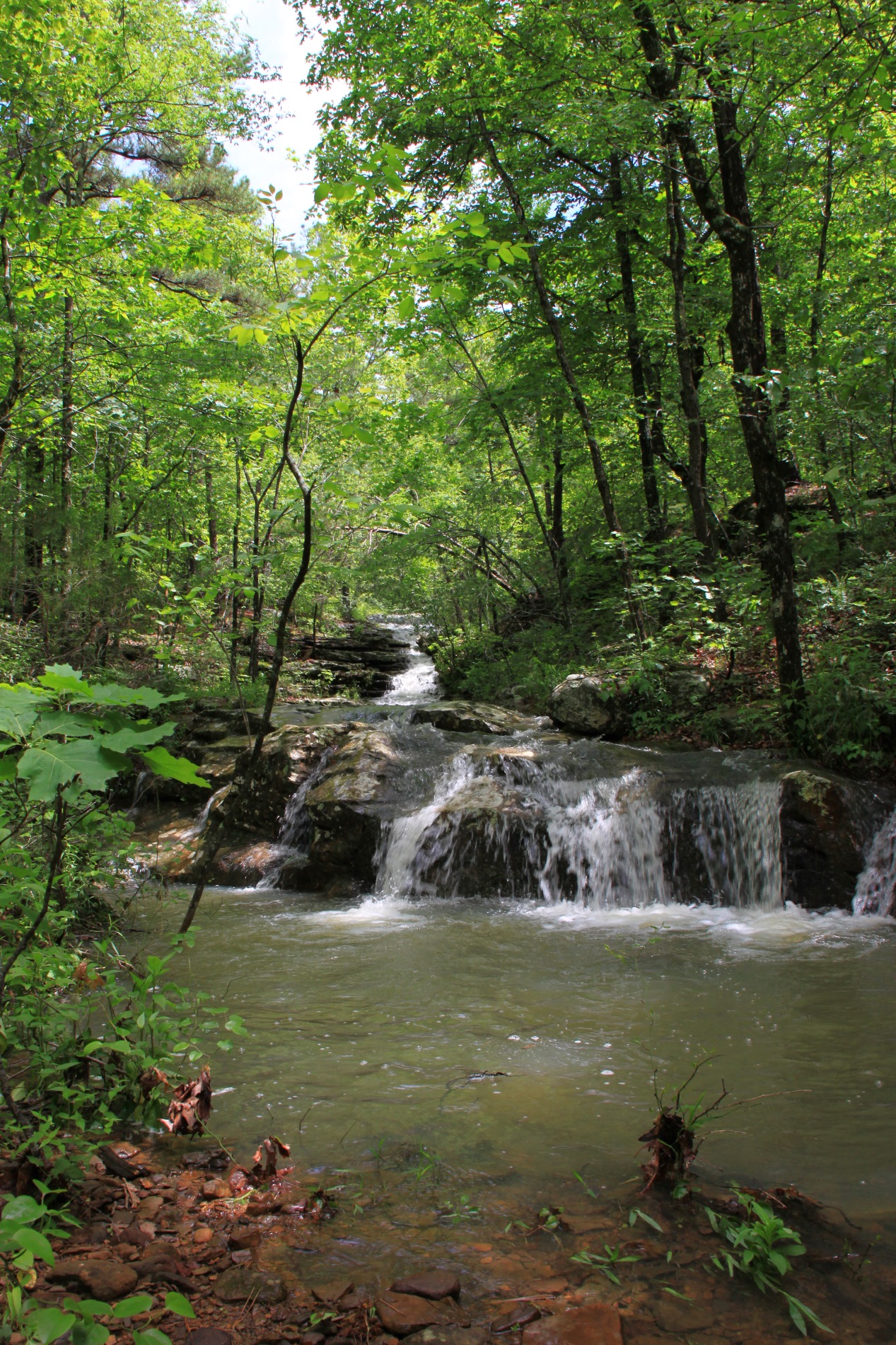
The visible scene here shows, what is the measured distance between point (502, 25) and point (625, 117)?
479cm

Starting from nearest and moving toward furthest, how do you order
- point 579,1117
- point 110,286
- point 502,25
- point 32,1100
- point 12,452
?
point 32,1100
point 579,1117
point 110,286
point 502,25
point 12,452

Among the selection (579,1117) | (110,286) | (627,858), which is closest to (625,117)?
(110,286)

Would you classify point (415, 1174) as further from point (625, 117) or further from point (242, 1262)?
point (625, 117)

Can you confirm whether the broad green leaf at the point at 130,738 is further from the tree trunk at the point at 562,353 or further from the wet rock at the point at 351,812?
the tree trunk at the point at 562,353

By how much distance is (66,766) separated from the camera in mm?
1531

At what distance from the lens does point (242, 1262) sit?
194 cm

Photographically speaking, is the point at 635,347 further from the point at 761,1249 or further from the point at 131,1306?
the point at 131,1306

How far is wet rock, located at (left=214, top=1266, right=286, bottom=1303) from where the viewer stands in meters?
1.80

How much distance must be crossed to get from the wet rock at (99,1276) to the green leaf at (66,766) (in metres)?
1.25

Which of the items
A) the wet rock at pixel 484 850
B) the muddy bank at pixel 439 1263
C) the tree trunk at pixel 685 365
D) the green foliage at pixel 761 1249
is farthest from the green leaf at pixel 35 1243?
the tree trunk at pixel 685 365

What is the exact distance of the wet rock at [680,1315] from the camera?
178 centimetres

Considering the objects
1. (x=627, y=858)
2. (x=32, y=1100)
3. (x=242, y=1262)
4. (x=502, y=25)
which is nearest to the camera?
(x=242, y=1262)

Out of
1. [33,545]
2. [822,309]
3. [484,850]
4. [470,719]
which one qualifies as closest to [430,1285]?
[484,850]

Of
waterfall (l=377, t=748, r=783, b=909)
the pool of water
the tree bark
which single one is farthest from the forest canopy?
the pool of water
